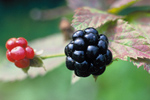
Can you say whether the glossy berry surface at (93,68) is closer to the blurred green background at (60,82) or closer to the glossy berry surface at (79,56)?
the glossy berry surface at (79,56)

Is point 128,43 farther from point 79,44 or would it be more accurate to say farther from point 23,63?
point 23,63

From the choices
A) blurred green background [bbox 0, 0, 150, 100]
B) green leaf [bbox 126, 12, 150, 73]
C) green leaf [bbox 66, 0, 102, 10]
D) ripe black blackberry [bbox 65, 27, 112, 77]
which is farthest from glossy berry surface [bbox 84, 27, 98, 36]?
blurred green background [bbox 0, 0, 150, 100]

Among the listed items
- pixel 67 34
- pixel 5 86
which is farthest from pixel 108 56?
Answer: pixel 5 86

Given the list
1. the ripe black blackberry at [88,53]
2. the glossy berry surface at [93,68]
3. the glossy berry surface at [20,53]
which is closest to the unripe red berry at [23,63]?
the glossy berry surface at [20,53]

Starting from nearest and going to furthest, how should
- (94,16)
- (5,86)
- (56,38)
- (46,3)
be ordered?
(94,16), (56,38), (5,86), (46,3)

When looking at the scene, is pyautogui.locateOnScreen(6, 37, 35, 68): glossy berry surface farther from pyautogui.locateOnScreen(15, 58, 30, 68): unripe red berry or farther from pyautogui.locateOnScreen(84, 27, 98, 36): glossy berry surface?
pyautogui.locateOnScreen(84, 27, 98, 36): glossy berry surface

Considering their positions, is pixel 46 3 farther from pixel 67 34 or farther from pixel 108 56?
pixel 108 56

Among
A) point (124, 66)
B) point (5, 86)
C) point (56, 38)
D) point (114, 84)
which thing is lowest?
point (5, 86)
